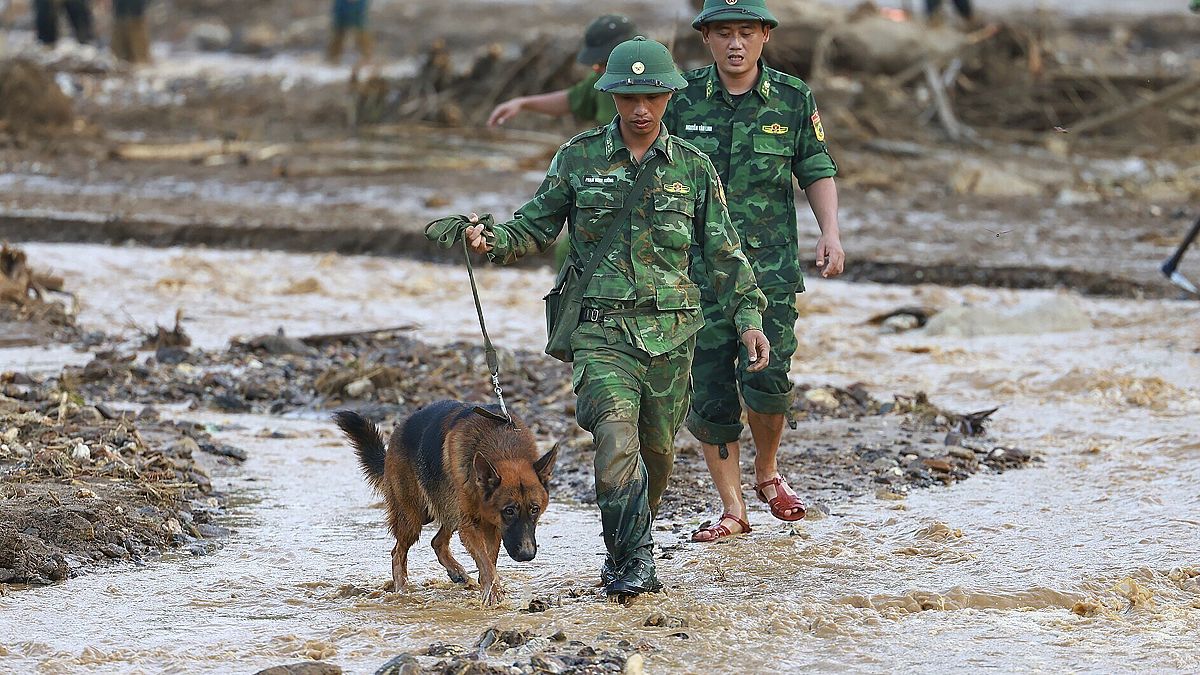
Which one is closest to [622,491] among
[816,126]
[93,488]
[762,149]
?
[762,149]

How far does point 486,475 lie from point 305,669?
867 mm

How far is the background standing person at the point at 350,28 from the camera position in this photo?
2675 centimetres

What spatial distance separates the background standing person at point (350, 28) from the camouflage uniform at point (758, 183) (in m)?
21.2

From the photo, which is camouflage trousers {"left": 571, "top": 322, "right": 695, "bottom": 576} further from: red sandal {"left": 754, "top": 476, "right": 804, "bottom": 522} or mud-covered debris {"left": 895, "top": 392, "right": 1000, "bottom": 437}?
mud-covered debris {"left": 895, "top": 392, "right": 1000, "bottom": 437}

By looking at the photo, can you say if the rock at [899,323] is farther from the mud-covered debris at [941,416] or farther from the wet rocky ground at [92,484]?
the wet rocky ground at [92,484]

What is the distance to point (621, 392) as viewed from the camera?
5449mm

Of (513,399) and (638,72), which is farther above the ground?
(638,72)

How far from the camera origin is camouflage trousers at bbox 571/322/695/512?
5.42 meters

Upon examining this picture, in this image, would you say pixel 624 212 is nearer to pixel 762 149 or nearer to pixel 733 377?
pixel 762 149

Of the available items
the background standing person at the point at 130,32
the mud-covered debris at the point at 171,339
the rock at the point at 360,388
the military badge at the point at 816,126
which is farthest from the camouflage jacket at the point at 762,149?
the background standing person at the point at 130,32

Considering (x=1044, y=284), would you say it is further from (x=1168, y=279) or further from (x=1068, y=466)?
(x=1068, y=466)

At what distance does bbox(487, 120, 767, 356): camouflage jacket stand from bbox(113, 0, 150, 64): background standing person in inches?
944

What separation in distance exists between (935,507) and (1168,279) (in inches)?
265

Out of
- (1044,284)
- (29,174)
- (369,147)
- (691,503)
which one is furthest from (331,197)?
(691,503)
